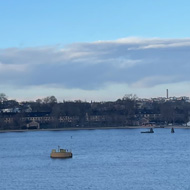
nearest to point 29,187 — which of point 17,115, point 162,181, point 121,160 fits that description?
point 162,181

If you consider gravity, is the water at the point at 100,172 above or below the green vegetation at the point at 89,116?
below

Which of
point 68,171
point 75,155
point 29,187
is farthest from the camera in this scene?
point 75,155

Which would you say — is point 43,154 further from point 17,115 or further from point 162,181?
point 17,115

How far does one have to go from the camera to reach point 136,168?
51.6 meters

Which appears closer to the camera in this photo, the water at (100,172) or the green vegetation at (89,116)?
the water at (100,172)

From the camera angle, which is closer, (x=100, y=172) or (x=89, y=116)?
(x=100, y=172)

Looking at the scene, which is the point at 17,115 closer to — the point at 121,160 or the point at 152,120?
the point at 152,120

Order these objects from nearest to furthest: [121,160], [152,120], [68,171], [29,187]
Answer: [29,187]
[68,171]
[121,160]
[152,120]

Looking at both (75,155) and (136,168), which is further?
(75,155)

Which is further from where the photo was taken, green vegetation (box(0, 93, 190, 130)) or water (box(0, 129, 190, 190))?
green vegetation (box(0, 93, 190, 130))

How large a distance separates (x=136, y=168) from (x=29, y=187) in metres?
11.1

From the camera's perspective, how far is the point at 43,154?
69.9 m

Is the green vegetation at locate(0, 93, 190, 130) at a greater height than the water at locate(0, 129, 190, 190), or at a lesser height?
greater

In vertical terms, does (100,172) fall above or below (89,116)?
below
